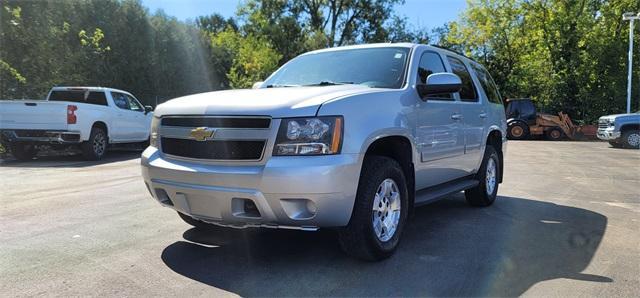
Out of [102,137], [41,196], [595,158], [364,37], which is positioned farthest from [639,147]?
[364,37]

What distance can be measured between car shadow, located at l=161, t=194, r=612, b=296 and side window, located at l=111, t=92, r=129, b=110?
400 inches

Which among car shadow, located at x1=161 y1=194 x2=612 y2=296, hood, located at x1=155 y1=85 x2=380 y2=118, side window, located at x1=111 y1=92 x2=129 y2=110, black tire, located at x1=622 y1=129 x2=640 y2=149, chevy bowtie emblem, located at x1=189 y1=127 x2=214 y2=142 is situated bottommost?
black tire, located at x1=622 y1=129 x2=640 y2=149

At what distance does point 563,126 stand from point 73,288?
25.7m

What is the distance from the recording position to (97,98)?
539 inches

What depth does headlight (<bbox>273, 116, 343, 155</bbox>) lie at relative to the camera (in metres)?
3.72

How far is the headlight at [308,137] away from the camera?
3717 mm

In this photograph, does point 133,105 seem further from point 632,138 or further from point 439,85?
point 632,138

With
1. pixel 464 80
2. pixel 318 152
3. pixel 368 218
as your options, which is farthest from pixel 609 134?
pixel 318 152

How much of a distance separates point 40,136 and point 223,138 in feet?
31.9

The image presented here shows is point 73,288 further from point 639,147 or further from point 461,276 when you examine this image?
point 639,147

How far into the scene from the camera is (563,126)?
83.3ft

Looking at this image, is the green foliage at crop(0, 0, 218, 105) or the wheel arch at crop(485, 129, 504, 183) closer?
the wheel arch at crop(485, 129, 504, 183)

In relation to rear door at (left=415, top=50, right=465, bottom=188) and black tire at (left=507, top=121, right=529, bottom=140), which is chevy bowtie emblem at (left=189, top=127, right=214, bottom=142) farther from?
black tire at (left=507, top=121, right=529, bottom=140)

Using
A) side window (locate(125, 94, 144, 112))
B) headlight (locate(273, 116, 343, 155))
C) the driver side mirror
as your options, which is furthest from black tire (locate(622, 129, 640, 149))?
headlight (locate(273, 116, 343, 155))
